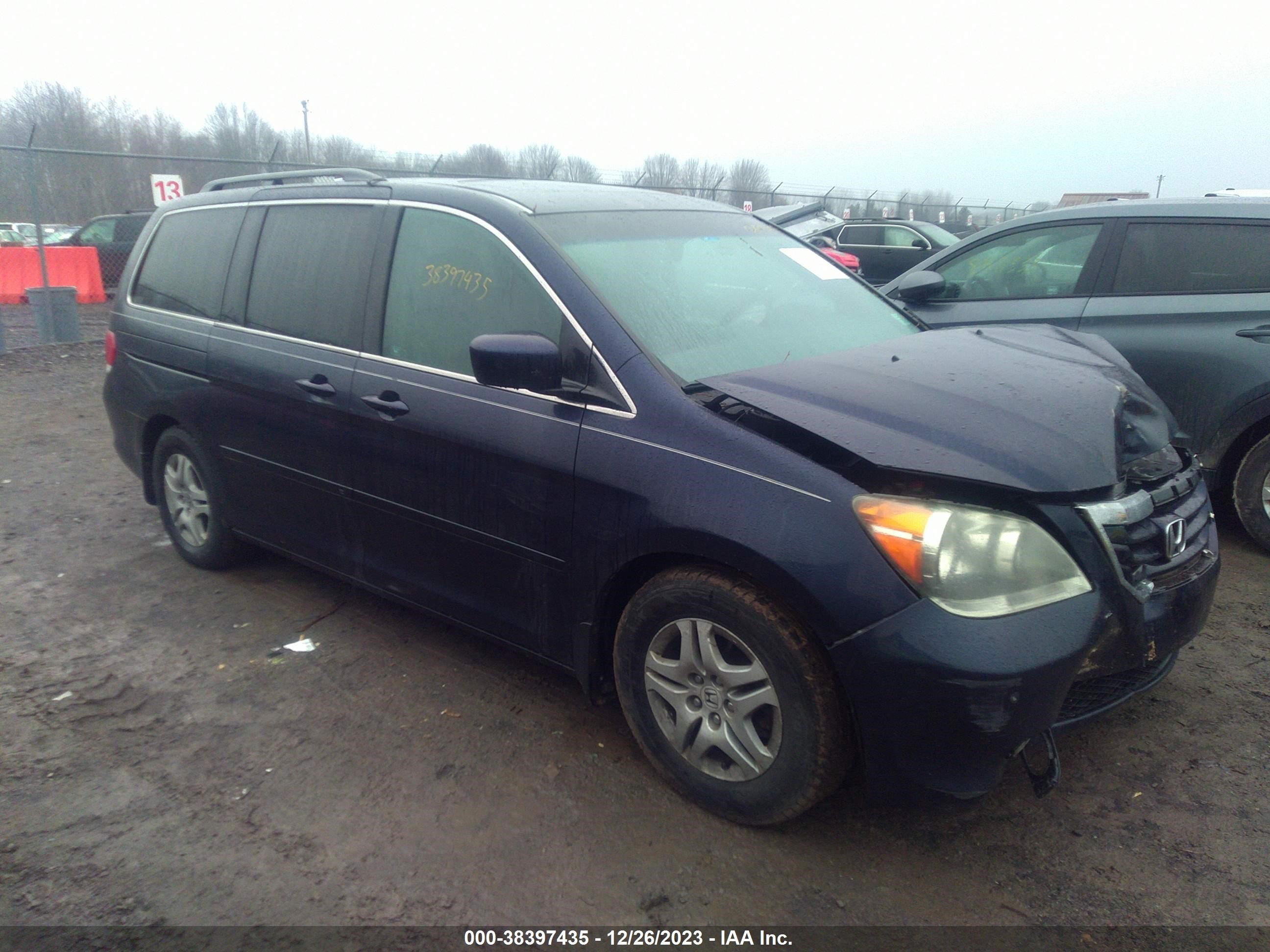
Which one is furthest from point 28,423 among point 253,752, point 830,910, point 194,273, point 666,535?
point 830,910

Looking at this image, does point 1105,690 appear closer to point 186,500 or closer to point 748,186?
point 186,500

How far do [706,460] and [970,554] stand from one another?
74 centimetres

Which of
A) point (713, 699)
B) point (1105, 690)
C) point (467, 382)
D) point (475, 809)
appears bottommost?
point (475, 809)

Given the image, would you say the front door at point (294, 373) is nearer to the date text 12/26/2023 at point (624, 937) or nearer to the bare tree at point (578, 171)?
the date text 12/26/2023 at point (624, 937)

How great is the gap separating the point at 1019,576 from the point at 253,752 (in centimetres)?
252

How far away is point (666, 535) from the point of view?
8.66 feet

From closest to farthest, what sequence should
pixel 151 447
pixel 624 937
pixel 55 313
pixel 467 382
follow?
pixel 624 937, pixel 467 382, pixel 151 447, pixel 55 313

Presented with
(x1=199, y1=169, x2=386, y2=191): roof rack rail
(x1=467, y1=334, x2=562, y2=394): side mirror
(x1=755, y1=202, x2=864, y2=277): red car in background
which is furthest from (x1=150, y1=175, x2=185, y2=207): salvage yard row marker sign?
(x1=467, y1=334, x2=562, y2=394): side mirror

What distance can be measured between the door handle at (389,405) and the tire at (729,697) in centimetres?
116

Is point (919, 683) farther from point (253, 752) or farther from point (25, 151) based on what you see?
point (25, 151)

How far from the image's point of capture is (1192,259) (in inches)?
190

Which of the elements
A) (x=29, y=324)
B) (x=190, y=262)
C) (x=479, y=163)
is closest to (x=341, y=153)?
(x=479, y=163)

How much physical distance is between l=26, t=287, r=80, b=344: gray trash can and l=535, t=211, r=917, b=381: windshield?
1011cm

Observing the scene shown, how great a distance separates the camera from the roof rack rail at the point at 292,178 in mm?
3949
